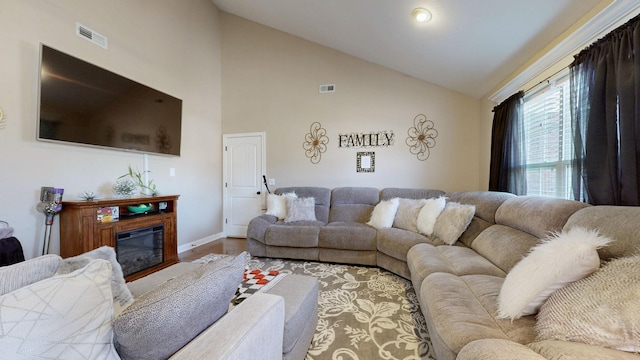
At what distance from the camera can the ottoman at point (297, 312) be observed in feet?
4.02

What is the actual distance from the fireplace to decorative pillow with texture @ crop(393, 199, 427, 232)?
3055 mm

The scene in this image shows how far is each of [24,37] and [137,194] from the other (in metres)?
1.78

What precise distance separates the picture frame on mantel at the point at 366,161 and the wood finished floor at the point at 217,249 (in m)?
2.37

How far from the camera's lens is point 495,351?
884 mm

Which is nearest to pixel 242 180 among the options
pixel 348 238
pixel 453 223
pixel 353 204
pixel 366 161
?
pixel 353 204

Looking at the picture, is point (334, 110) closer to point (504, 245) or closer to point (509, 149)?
point (509, 149)

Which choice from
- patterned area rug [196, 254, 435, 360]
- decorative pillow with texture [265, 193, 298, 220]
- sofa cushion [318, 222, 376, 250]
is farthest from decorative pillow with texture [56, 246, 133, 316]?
decorative pillow with texture [265, 193, 298, 220]

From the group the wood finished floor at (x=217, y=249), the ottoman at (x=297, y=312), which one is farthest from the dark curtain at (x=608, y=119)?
the wood finished floor at (x=217, y=249)

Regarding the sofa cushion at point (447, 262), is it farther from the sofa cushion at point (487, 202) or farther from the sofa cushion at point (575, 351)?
the sofa cushion at point (575, 351)

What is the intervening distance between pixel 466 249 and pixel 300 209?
2.17 meters

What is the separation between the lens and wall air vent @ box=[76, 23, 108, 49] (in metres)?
2.62

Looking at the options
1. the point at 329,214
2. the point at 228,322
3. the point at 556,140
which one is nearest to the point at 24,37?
the point at 228,322

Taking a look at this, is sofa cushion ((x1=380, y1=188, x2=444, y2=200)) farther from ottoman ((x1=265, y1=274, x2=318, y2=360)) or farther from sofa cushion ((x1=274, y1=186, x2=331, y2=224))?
ottoman ((x1=265, y1=274, x2=318, y2=360))

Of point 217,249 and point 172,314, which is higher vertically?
point 172,314
